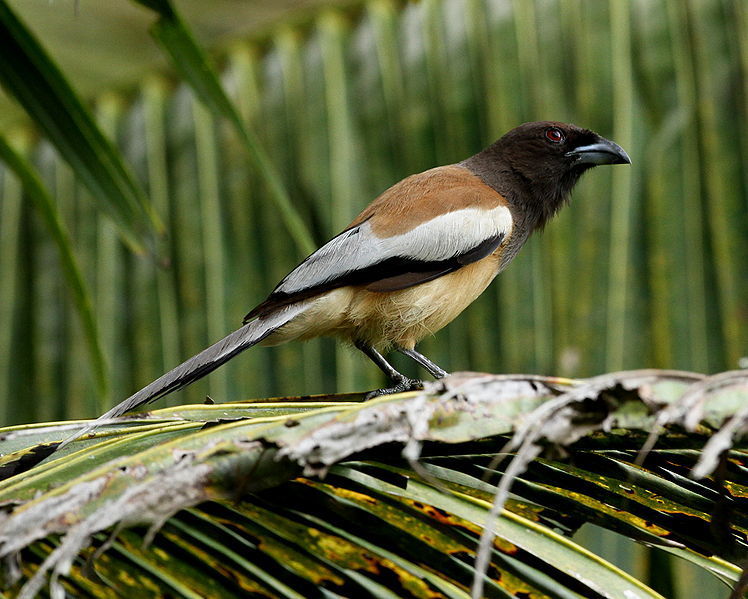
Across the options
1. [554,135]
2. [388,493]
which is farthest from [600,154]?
[388,493]

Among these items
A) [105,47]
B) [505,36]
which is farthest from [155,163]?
[505,36]

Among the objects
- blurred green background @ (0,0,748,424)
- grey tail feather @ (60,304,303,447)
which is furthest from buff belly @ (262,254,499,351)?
blurred green background @ (0,0,748,424)

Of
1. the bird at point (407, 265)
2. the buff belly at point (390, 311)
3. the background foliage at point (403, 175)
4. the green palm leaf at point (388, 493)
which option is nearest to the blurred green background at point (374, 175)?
the background foliage at point (403, 175)

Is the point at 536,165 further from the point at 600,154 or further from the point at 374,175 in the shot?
the point at 374,175

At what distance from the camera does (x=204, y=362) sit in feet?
6.98

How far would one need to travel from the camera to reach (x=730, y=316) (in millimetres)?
2922

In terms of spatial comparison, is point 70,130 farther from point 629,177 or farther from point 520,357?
point 629,177

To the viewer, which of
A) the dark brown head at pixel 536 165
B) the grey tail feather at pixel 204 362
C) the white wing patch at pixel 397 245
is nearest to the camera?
the grey tail feather at pixel 204 362

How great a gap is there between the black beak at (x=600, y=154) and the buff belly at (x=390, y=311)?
0.54m

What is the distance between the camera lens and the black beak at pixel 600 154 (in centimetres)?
298

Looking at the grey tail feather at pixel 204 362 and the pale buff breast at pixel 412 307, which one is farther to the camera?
the pale buff breast at pixel 412 307

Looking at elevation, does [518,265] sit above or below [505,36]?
below

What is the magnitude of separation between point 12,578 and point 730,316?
8.44 ft

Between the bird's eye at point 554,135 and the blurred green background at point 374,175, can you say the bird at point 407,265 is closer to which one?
the bird's eye at point 554,135
